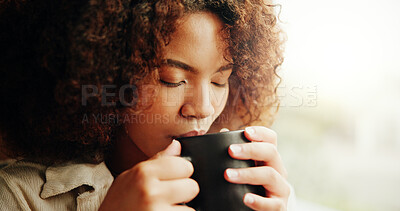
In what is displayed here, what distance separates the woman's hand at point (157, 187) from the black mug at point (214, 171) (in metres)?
0.02

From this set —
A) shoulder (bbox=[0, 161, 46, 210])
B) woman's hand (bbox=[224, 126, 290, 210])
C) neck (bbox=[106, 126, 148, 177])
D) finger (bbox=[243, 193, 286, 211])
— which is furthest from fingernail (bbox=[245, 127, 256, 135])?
shoulder (bbox=[0, 161, 46, 210])

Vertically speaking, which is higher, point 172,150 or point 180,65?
point 180,65

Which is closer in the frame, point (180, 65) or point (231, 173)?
point (231, 173)

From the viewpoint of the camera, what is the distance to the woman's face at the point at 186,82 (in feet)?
2.15

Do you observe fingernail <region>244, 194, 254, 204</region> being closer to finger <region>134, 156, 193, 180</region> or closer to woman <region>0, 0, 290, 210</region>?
woman <region>0, 0, 290, 210</region>

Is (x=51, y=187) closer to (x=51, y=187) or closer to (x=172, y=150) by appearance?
(x=51, y=187)

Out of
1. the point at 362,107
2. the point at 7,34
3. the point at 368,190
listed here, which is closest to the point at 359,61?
the point at 362,107

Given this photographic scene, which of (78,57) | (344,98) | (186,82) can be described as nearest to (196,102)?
(186,82)

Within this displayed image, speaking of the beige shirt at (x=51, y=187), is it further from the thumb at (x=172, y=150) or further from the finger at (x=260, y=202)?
the finger at (x=260, y=202)

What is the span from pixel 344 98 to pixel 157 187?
747 mm

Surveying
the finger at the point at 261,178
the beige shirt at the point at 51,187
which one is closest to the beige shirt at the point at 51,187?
the beige shirt at the point at 51,187

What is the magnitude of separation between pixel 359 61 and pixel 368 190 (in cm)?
42

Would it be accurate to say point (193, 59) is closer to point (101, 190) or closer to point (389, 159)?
point (101, 190)

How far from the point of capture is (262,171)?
59cm
